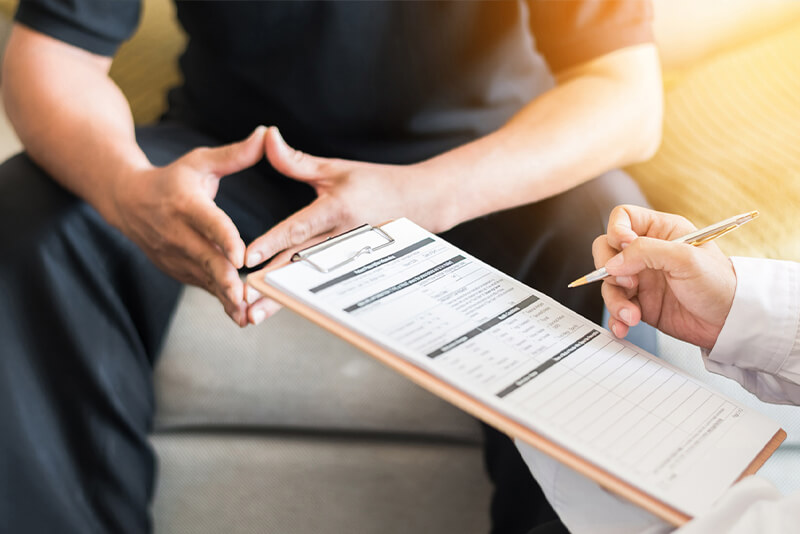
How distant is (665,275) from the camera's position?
44cm

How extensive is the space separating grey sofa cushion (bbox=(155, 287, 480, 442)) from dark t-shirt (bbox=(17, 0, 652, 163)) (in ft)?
0.83

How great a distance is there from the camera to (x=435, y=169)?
58 centimetres

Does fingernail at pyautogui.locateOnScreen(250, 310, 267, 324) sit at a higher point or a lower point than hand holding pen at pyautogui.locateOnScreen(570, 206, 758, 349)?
lower

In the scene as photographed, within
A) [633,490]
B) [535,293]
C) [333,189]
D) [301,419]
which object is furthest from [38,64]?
[633,490]

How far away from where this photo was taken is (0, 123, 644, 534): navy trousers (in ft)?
1.92

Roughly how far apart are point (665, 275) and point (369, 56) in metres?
0.43

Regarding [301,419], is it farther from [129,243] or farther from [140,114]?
[140,114]

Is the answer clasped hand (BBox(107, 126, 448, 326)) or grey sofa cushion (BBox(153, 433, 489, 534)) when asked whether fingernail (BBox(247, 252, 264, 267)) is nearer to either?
clasped hand (BBox(107, 126, 448, 326))

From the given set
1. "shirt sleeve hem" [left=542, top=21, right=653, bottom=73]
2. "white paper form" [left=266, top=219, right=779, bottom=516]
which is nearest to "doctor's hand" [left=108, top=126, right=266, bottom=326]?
"white paper form" [left=266, top=219, right=779, bottom=516]

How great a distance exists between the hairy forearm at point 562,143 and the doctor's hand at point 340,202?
2 centimetres

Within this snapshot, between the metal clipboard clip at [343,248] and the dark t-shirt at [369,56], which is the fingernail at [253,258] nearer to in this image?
the metal clipboard clip at [343,248]

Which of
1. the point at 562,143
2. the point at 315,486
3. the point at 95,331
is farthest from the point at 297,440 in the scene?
the point at 562,143

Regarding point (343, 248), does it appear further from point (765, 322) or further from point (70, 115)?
point (70, 115)

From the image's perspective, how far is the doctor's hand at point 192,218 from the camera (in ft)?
1.69
